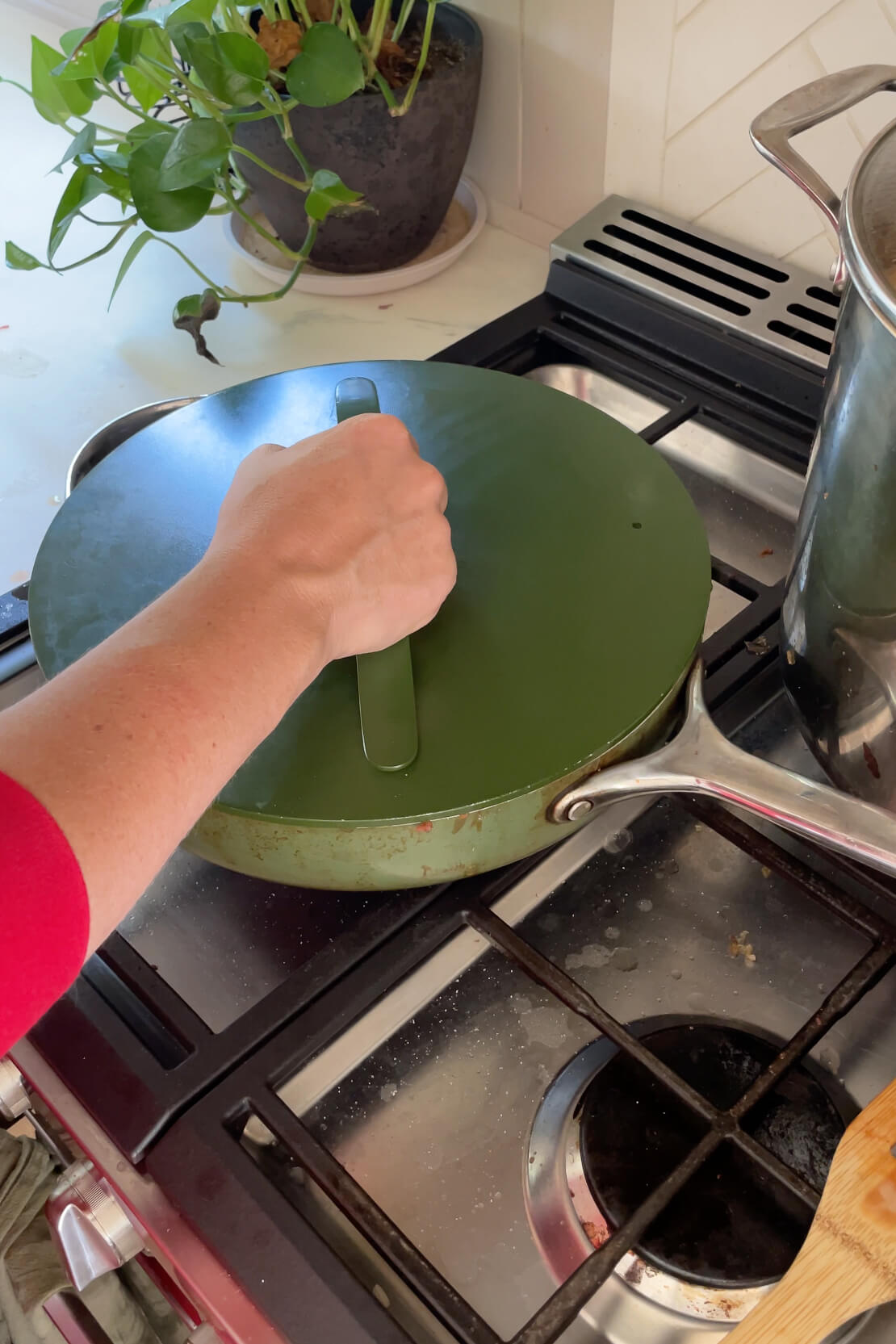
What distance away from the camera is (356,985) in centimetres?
48

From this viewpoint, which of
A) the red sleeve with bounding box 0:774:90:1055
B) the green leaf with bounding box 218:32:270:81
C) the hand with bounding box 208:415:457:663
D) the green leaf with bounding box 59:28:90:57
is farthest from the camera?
the green leaf with bounding box 59:28:90:57

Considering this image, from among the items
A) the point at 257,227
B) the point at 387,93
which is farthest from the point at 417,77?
the point at 257,227

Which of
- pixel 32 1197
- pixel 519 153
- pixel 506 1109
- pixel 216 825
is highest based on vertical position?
pixel 519 153

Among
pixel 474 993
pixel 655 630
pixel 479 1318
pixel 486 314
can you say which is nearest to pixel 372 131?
pixel 486 314

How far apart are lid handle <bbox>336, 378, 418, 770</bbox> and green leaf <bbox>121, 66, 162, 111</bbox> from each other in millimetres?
521

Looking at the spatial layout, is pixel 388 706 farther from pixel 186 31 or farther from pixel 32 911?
pixel 186 31

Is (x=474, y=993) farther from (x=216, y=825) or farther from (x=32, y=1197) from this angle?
(x=32, y=1197)

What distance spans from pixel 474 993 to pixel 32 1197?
415 mm

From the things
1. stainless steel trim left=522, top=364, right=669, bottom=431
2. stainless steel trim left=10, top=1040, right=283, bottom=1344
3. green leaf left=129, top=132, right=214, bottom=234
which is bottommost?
stainless steel trim left=10, top=1040, right=283, bottom=1344

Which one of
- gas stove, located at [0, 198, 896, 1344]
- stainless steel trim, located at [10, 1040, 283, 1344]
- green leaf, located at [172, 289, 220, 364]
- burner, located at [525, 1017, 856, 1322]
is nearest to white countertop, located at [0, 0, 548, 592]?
green leaf, located at [172, 289, 220, 364]

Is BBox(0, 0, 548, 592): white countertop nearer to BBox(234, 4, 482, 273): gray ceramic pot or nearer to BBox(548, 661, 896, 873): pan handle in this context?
BBox(234, 4, 482, 273): gray ceramic pot

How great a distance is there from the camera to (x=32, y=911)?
12.6 inches

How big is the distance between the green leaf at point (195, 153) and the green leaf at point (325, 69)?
0.18 feet

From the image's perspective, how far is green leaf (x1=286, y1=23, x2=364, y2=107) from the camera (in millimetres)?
676
